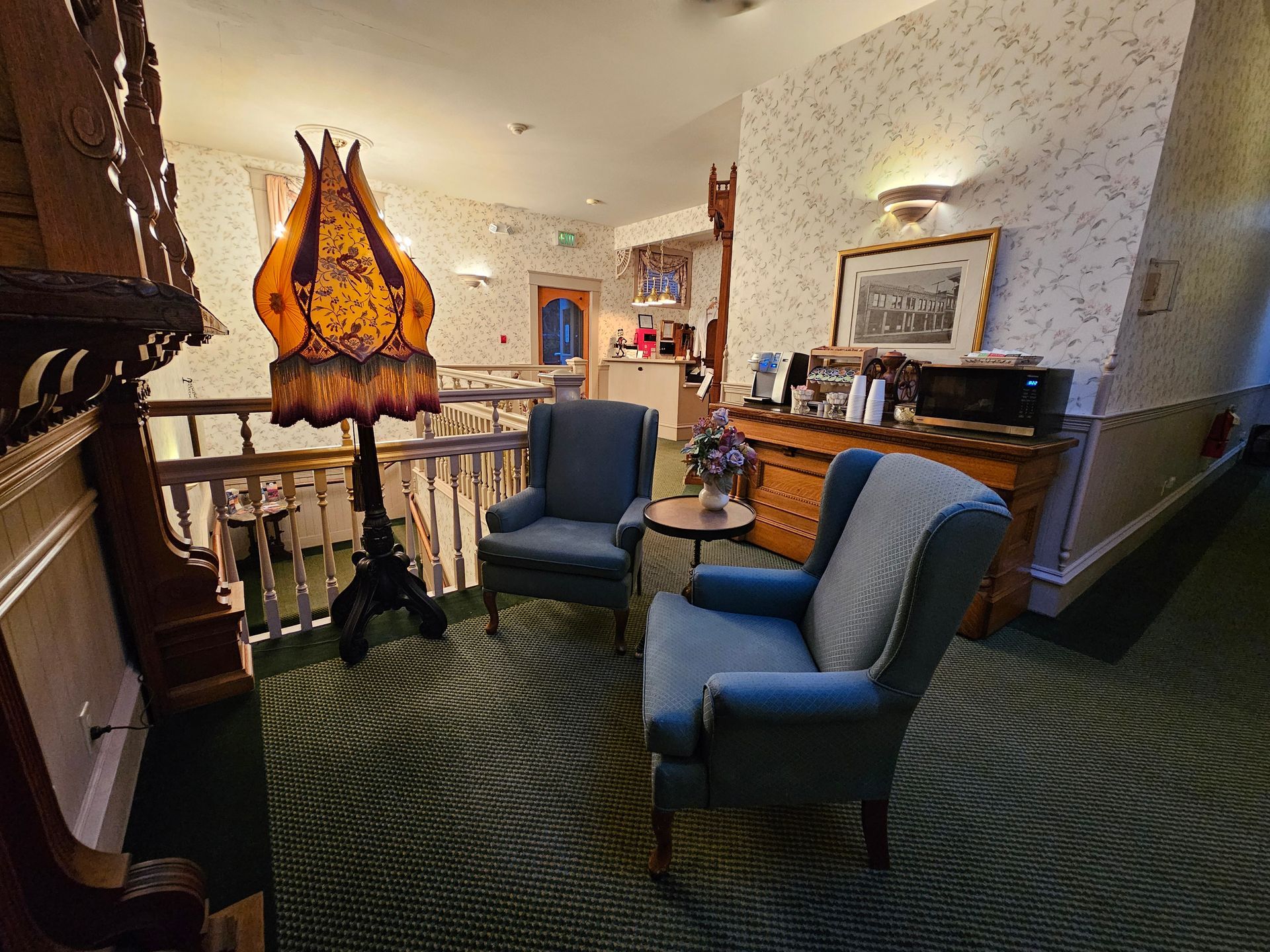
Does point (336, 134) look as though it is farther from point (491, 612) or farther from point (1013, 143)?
point (1013, 143)

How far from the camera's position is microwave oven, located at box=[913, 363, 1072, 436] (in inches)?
82.4

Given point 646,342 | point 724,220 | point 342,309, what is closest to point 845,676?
point 342,309

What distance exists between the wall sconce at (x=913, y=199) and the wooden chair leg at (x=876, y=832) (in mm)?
2701

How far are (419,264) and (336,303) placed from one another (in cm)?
499

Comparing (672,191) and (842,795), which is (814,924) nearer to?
(842,795)

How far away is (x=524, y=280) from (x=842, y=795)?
6747 mm

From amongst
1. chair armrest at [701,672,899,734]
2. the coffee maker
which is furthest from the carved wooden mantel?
the coffee maker

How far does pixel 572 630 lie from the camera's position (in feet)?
7.25

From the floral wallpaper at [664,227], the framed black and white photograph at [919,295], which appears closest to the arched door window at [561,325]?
the floral wallpaper at [664,227]

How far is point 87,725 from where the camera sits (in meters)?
1.23

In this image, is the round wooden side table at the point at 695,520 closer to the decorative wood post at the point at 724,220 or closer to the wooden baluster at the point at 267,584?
the wooden baluster at the point at 267,584

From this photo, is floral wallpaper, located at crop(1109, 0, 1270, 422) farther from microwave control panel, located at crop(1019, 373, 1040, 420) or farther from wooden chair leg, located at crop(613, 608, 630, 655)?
wooden chair leg, located at crop(613, 608, 630, 655)

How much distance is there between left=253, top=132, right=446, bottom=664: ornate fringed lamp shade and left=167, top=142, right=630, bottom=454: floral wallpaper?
324 cm

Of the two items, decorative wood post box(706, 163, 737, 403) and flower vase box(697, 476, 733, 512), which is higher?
decorative wood post box(706, 163, 737, 403)
